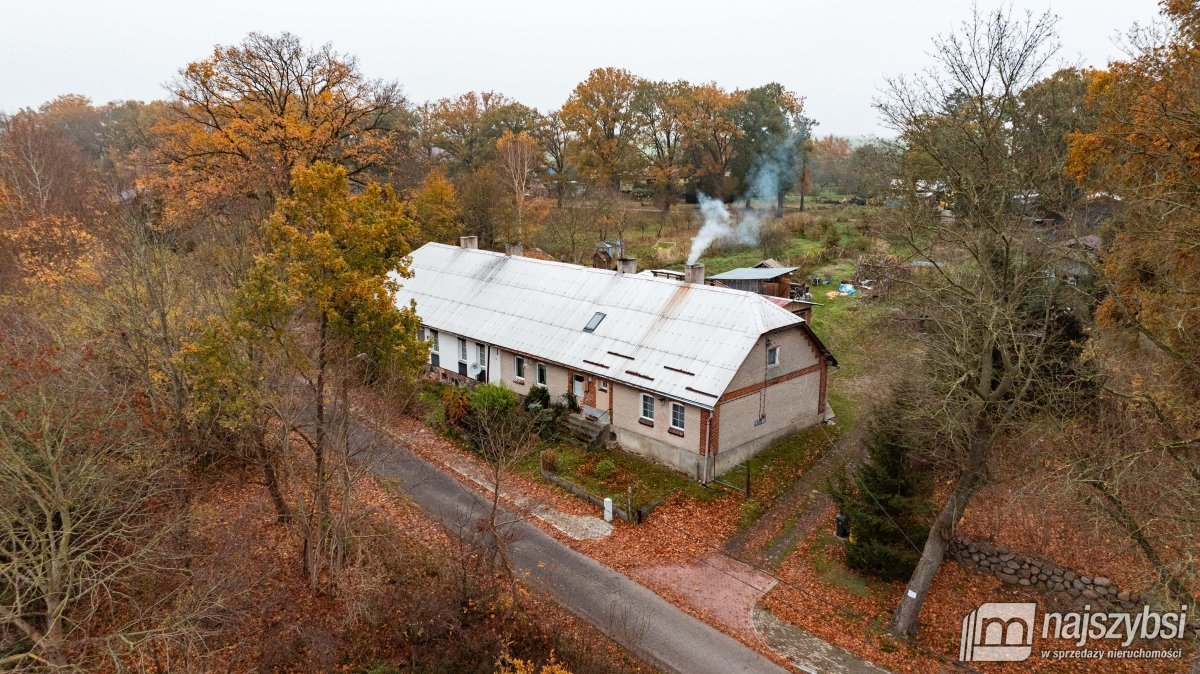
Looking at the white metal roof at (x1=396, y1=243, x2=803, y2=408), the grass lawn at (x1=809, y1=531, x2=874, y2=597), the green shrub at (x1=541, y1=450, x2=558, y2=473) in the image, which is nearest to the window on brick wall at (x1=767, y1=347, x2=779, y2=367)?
the white metal roof at (x1=396, y1=243, x2=803, y2=408)

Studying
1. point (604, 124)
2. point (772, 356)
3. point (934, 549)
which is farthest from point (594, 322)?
point (604, 124)

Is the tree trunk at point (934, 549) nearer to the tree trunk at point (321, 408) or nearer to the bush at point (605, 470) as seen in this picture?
the bush at point (605, 470)

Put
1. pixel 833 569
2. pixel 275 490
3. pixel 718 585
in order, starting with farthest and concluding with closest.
A: pixel 833 569, pixel 275 490, pixel 718 585

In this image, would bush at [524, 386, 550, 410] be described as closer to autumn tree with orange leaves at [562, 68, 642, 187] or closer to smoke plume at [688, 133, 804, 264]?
smoke plume at [688, 133, 804, 264]

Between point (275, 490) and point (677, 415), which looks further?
point (677, 415)

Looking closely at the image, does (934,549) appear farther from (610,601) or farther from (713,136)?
(713,136)

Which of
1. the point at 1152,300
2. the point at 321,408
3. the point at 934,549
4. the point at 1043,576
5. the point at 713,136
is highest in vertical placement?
the point at 713,136

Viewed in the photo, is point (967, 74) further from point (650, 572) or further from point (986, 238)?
point (650, 572)
